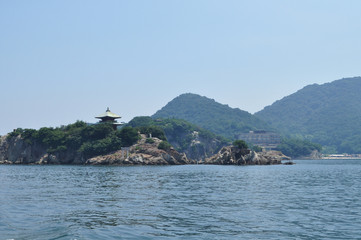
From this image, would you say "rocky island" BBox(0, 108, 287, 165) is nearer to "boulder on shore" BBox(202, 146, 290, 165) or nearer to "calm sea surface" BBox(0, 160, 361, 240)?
"boulder on shore" BBox(202, 146, 290, 165)

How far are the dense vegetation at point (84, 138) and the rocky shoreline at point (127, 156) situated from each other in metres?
2.71

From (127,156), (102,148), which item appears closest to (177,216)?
(127,156)

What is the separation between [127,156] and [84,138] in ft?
90.4

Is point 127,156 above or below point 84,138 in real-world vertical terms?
below

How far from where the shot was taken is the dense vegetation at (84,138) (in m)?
144

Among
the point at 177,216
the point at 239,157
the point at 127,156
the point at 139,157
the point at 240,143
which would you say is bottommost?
the point at 177,216

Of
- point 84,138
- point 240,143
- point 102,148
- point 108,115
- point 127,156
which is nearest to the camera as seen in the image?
point 127,156

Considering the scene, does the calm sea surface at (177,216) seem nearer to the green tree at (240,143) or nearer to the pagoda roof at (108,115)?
the green tree at (240,143)

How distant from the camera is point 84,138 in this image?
15425cm

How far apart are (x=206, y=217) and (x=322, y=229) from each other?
7.50m

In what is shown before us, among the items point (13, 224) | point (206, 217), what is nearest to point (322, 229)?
point (206, 217)

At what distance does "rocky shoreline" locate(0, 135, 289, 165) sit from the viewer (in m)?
136

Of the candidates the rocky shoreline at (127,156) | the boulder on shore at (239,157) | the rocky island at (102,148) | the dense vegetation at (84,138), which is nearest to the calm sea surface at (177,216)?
the rocky shoreline at (127,156)

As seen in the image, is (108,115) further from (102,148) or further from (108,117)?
(102,148)
